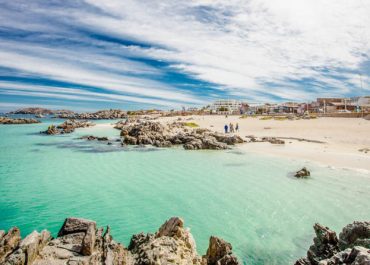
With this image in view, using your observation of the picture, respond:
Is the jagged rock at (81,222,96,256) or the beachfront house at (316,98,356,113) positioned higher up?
the beachfront house at (316,98,356,113)

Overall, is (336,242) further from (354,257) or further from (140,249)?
(140,249)

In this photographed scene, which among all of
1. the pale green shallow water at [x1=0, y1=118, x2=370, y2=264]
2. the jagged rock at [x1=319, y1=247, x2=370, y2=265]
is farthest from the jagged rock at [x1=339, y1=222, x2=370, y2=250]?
the pale green shallow water at [x1=0, y1=118, x2=370, y2=264]

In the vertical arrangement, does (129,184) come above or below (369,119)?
below

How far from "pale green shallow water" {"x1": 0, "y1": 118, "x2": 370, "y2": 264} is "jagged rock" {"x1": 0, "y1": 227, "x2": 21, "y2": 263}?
358 centimetres

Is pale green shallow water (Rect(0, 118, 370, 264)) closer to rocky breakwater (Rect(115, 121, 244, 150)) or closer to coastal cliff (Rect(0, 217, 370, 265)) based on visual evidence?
coastal cliff (Rect(0, 217, 370, 265))

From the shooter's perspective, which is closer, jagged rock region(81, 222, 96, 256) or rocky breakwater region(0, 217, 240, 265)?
rocky breakwater region(0, 217, 240, 265)

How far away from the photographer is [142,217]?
1166 cm

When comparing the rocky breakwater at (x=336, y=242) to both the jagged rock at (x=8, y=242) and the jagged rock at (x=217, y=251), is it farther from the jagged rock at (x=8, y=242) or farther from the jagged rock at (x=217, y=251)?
the jagged rock at (x=8, y=242)

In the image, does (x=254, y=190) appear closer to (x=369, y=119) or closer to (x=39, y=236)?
(x=39, y=236)

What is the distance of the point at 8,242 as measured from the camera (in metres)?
6.59

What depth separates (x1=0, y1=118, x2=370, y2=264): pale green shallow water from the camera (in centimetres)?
1001

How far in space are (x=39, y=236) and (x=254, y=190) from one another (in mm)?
11296

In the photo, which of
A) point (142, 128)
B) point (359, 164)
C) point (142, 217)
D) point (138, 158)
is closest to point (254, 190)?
point (142, 217)

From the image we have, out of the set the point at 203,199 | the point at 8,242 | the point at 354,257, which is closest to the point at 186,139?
the point at 203,199
